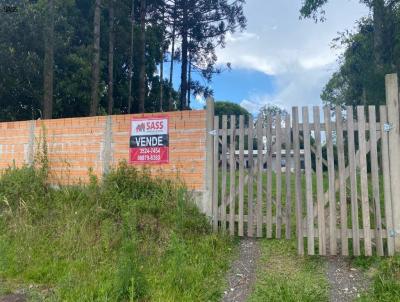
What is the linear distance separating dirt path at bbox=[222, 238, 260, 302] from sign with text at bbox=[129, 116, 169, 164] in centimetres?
195

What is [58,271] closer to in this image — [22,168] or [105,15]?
[22,168]

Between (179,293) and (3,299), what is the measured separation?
1.99 meters

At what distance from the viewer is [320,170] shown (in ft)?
13.9

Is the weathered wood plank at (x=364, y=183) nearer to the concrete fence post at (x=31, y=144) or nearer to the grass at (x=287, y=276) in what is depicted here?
the grass at (x=287, y=276)

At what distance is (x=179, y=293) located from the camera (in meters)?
3.50

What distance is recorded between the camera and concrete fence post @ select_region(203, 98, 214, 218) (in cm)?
500

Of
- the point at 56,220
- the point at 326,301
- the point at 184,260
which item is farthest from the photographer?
the point at 56,220

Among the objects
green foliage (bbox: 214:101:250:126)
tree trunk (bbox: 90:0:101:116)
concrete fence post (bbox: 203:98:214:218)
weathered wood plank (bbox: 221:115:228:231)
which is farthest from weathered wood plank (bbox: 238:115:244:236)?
green foliage (bbox: 214:101:250:126)

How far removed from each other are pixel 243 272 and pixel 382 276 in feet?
5.04

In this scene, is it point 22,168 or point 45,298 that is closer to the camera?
point 45,298

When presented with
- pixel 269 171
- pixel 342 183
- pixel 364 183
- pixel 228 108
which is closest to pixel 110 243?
pixel 269 171

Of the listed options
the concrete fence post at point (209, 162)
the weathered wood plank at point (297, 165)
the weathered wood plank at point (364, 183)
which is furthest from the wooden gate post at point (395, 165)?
the concrete fence post at point (209, 162)

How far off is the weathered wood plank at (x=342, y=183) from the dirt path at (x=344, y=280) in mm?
169

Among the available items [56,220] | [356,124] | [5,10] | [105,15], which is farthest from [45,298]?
[105,15]
